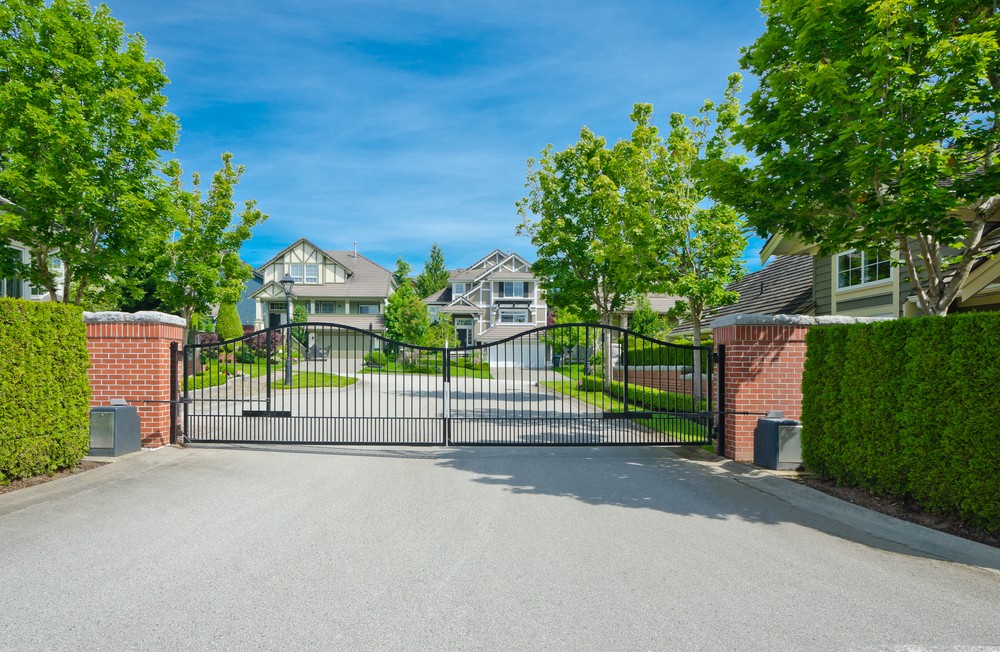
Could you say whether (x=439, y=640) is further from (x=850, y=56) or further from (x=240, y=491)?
Result: (x=850, y=56)

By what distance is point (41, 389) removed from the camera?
786 cm

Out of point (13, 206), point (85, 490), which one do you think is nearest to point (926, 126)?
point (85, 490)

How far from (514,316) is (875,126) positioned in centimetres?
5130

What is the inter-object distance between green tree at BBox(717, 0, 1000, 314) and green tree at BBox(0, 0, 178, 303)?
565 inches

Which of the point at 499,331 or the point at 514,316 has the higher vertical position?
the point at 514,316

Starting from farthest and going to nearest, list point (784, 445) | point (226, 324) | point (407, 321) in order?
point (407, 321), point (226, 324), point (784, 445)

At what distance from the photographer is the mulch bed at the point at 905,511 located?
5.86 metres

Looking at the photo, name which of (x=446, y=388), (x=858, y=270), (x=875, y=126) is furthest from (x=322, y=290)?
(x=875, y=126)

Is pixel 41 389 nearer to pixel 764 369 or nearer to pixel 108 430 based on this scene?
pixel 108 430

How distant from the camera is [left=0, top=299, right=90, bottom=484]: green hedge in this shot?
7.34 meters

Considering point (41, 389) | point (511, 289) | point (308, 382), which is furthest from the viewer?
point (511, 289)

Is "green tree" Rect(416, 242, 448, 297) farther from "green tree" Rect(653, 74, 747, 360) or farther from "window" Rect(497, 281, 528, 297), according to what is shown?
"green tree" Rect(653, 74, 747, 360)

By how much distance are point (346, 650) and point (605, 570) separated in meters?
2.22

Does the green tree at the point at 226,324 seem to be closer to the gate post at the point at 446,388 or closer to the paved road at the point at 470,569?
the gate post at the point at 446,388
